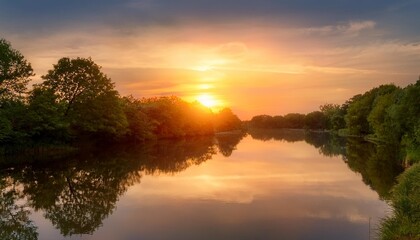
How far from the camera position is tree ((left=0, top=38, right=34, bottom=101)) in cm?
3834

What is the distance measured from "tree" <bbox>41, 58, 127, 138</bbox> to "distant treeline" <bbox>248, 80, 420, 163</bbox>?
33.0 metres

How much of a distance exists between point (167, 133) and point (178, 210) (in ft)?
213

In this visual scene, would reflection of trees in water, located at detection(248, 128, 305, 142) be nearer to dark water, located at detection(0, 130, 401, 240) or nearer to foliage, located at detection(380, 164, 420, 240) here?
dark water, located at detection(0, 130, 401, 240)

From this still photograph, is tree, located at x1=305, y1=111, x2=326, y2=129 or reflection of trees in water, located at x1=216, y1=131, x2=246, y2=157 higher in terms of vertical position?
tree, located at x1=305, y1=111, x2=326, y2=129

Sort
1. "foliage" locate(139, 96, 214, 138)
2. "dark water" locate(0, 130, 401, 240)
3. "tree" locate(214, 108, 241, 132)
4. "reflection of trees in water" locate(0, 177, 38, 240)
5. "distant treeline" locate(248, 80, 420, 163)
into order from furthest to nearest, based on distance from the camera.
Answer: "tree" locate(214, 108, 241, 132) < "foliage" locate(139, 96, 214, 138) < "distant treeline" locate(248, 80, 420, 163) < "dark water" locate(0, 130, 401, 240) < "reflection of trees in water" locate(0, 177, 38, 240)

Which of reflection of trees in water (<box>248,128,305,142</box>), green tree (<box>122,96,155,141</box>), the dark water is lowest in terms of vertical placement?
reflection of trees in water (<box>248,128,305,142</box>)

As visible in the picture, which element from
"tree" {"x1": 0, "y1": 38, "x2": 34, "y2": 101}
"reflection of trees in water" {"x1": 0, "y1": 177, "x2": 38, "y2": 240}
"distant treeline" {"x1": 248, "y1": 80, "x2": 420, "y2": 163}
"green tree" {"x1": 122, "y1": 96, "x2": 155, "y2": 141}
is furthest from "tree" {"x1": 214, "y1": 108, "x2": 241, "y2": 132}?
"reflection of trees in water" {"x1": 0, "y1": 177, "x2": 38, "y2": 240}

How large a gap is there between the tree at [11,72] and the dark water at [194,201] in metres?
9.97

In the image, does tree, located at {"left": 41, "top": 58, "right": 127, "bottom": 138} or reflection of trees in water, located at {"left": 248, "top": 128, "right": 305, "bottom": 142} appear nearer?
tree, located at {"left": 41, "top": 58, "right": 127, "bottom": 138}

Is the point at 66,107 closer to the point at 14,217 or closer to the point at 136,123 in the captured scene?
the point at 136,123

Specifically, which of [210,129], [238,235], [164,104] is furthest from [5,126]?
[210,129]

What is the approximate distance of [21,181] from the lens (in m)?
25.3

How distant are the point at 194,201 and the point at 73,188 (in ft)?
26.4

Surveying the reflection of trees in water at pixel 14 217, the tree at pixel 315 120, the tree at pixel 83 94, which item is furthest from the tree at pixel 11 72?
Answer: the tree at pixel 315 120
